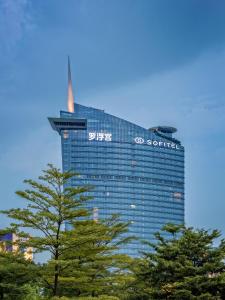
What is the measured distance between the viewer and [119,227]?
41125 mm

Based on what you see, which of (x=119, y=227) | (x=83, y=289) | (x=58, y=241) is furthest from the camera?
(x=119, y=227)

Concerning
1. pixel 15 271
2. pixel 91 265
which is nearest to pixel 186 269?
pixel 91 265

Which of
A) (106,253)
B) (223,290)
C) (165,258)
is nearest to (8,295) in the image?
(106,253)

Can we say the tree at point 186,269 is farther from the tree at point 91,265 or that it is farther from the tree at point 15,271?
the tree at point 15,271

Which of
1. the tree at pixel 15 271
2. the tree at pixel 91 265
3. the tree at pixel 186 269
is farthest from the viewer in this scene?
the tree at pixel 186 269

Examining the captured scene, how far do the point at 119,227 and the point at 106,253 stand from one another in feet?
7.04

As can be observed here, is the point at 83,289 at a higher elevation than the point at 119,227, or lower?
lower

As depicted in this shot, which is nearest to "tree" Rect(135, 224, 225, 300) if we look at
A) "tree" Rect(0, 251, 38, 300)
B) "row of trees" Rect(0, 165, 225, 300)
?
"row of trees" Rect(0, 165, 225, 300)

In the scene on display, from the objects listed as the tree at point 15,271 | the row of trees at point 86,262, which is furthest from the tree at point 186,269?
the tree at point 15,271

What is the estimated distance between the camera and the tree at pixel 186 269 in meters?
36.8

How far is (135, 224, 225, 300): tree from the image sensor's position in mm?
36844

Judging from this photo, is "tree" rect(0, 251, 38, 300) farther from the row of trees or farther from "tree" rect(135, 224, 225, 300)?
"tree" rect(135, 224, 225, 300)

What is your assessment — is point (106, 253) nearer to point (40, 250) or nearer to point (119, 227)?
point (119, 227)

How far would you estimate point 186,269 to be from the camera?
3750 centimetres
